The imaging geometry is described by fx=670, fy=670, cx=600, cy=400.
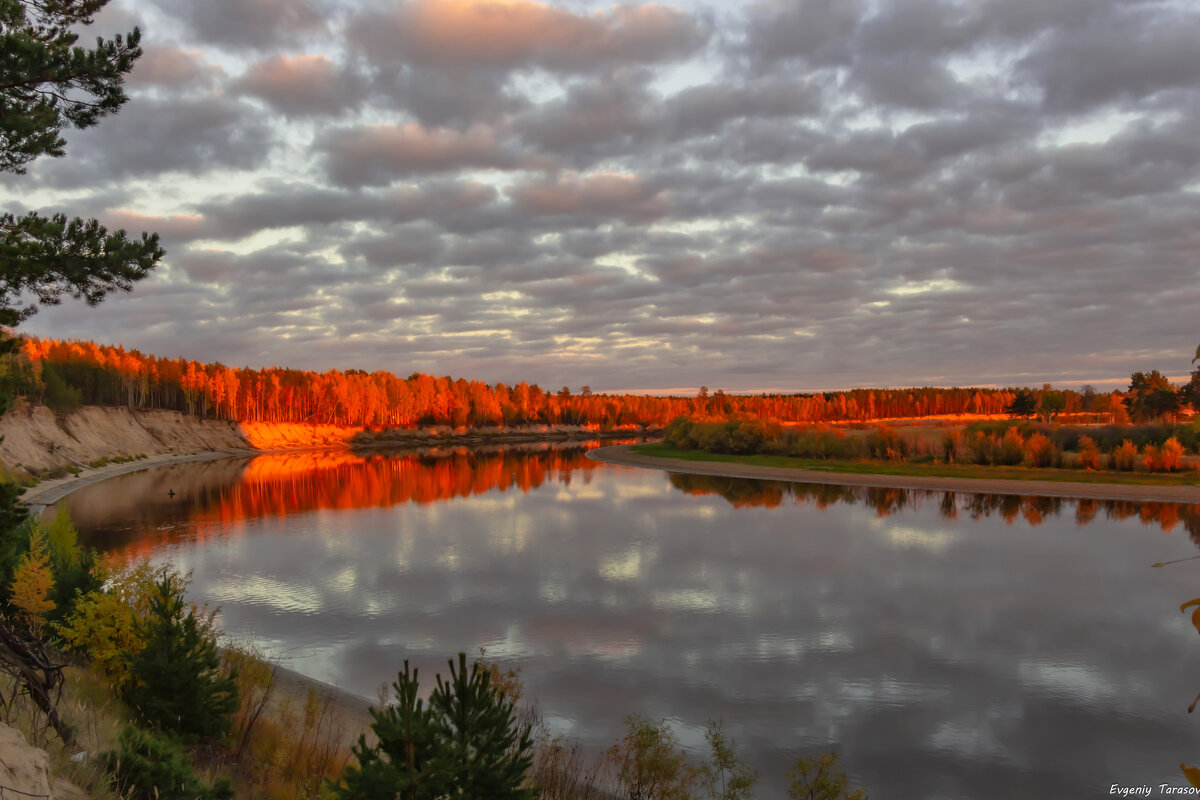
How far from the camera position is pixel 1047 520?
34094 mm

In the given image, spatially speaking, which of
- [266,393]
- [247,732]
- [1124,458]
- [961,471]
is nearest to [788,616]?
[247,732]

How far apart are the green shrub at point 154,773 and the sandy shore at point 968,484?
4791 cm

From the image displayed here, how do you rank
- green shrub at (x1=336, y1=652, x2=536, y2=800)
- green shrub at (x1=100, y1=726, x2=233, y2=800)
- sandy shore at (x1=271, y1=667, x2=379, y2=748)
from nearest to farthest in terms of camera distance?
→ green shrub at (x1=336, y1=652, x2=536, y2=800), green shrub at (x1=100, y1=726, x2=233, y2=800), sandy shore at (x1=271, y1=667, x2=379, y2=748)

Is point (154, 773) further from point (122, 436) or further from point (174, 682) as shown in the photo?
point (122, 436)

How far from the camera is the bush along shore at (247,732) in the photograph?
623 centimetres

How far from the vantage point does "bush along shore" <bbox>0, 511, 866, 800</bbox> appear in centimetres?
623

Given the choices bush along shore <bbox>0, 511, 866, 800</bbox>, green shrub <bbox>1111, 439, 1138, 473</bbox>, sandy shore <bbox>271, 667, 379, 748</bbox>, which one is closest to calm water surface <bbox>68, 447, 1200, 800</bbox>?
sandy shore <bbox>271, 667, 379, 748</bbox>

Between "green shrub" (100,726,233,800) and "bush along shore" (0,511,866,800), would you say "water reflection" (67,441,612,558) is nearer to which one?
"bush along shore" (0,511,866,800)

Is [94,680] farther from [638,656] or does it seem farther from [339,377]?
[339,377]

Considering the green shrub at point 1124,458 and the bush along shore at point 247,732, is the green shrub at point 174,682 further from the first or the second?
the green shrub at point 1124,458

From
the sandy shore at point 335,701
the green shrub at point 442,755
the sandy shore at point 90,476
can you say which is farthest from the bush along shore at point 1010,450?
the sandy shore at point 90,476

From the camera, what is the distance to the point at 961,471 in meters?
50.8

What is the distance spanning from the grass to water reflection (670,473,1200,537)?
2299 millimetres

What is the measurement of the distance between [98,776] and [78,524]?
3494cm
